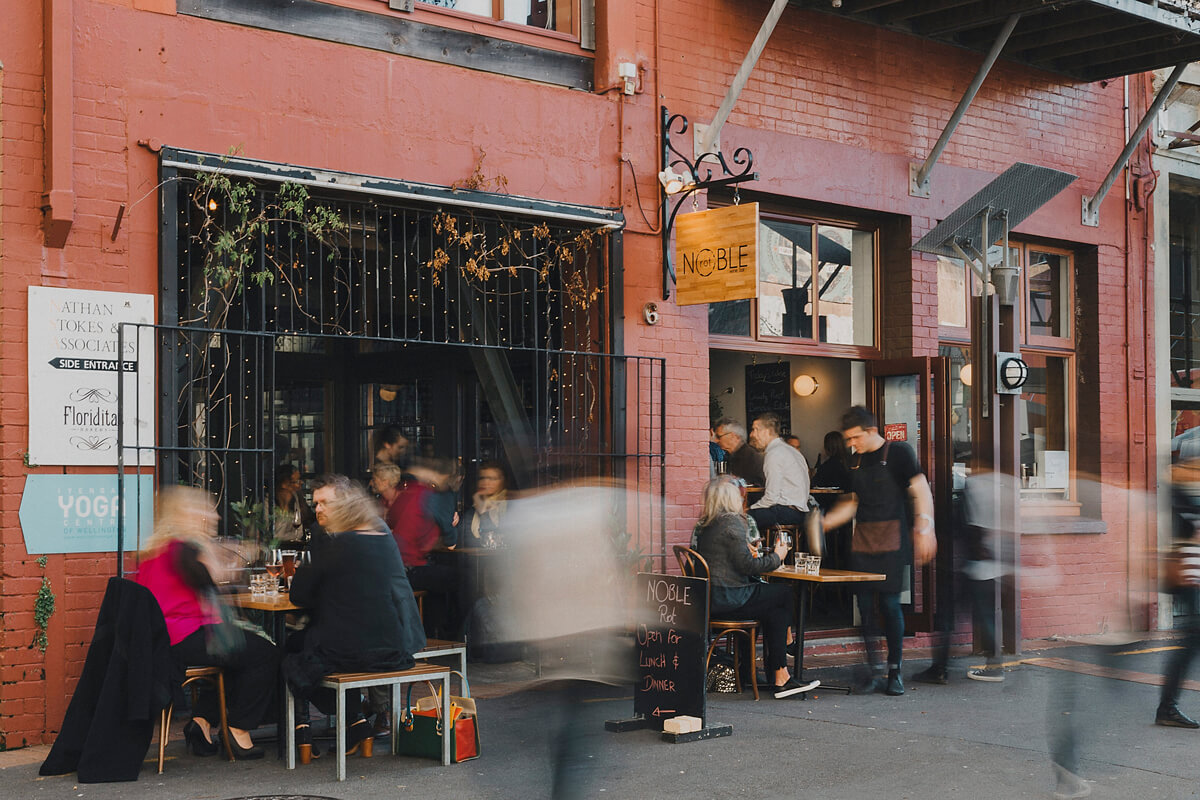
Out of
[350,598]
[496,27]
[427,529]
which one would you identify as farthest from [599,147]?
[350,598]

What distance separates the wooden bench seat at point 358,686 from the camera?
6.49 metres

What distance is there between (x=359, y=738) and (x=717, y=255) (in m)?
4.40

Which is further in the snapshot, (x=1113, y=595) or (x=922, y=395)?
(x=1113, y=595)

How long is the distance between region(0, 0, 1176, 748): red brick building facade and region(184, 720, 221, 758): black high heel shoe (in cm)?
81

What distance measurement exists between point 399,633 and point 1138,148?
9.98m

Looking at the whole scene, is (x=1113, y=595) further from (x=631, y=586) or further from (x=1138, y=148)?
(x=631, y=586)

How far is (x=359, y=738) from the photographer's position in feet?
23.1

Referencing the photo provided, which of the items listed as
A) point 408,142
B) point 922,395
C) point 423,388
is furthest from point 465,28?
point 922,395

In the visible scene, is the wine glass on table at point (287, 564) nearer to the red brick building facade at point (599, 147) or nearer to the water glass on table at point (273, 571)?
the water glass on table at point (273, 571)

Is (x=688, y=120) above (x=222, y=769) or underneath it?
above

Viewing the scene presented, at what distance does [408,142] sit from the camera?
28.9ft

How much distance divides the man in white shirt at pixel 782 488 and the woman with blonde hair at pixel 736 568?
6.44ft

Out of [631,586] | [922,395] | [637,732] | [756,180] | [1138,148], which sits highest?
[1138,148]

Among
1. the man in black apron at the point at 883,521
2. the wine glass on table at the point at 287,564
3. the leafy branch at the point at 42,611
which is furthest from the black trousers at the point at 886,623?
the leafy branch at the point at 42,611
